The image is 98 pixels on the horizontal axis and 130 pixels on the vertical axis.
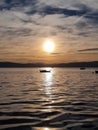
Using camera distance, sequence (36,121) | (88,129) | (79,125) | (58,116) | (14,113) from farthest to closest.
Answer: (14,113) < (58,116) < (36,121) < (79,125) < (88,129)

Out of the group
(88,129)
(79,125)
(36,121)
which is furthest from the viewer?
(36,121)

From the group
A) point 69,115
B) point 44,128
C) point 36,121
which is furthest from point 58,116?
point 44,128

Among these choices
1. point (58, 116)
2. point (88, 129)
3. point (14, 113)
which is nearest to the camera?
point (88, 129)

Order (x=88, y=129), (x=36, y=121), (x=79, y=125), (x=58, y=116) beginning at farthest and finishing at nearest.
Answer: (x=58, y=116) → (x=36, y=121) → (x=79, y=125) → (x=88, y=129)

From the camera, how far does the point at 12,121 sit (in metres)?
21.0

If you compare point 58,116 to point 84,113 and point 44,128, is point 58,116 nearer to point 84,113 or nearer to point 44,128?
point 84,113

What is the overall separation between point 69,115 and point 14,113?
16.1 feet

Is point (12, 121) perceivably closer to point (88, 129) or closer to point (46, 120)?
point (46, 120)

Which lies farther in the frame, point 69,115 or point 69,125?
point 69,115

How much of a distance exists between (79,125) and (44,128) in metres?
2.67

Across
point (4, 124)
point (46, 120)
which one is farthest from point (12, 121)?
point (46, 120)

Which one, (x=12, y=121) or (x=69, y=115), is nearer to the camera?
(x=12, y=121)

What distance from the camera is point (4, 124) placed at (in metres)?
19.9

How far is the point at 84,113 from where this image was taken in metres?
24.8
